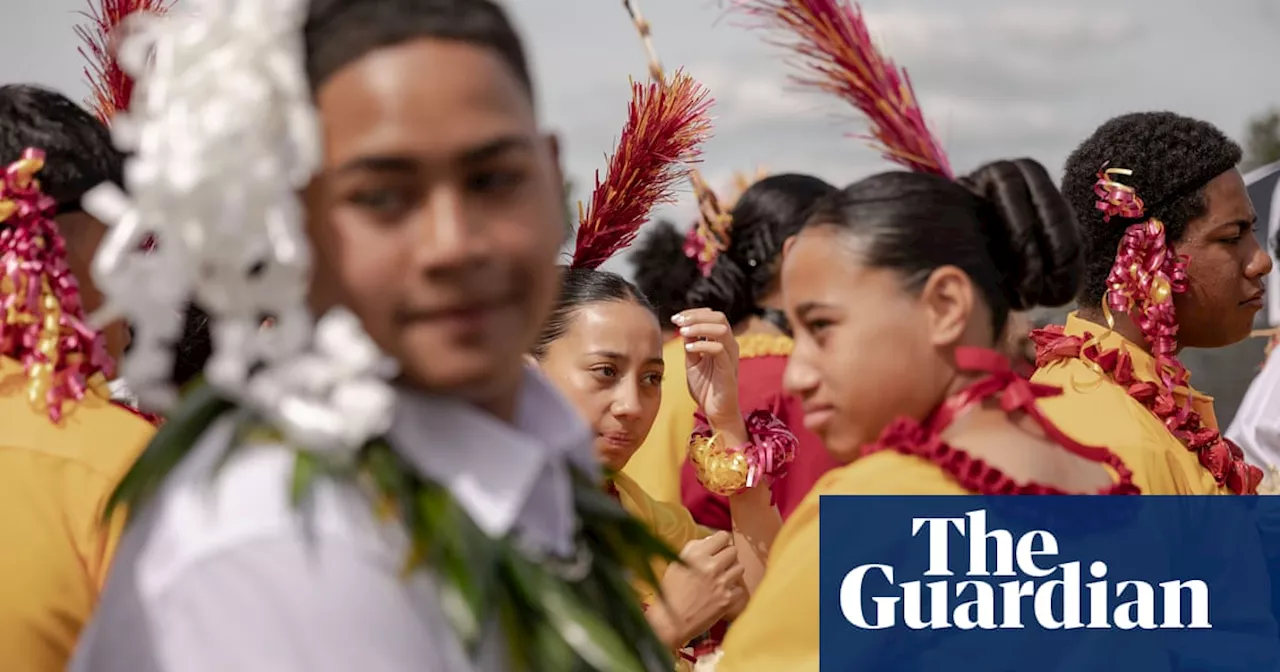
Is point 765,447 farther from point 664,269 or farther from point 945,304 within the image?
point 664,269

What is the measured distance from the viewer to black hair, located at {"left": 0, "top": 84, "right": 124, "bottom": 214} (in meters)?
2.14

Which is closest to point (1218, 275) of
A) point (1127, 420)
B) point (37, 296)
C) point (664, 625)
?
point (1127, 420)

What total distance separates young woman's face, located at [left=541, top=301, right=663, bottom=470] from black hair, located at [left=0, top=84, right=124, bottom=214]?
119cm

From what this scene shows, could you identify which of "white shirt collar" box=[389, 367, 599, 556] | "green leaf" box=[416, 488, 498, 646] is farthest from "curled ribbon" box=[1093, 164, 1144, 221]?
"green leaf" box=[416, 488, 498, 646]

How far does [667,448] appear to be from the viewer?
363 cm

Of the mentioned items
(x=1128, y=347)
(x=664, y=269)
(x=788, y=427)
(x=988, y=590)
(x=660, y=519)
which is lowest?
(x=664, y=269)

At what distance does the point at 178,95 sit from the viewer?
1166 millimetres

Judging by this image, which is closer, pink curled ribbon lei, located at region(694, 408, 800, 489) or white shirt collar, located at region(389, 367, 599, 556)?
white shirt collar, located at region(389, 367, 599, 556)

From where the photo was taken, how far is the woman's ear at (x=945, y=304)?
1.71 meters

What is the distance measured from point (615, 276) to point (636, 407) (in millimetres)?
383

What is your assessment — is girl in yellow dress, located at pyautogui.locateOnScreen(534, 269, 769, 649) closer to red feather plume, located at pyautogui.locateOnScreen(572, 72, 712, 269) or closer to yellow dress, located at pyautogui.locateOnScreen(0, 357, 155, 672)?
red feather plume, located at pyautogui.locateOnScreen(572, 72, 712, 269)

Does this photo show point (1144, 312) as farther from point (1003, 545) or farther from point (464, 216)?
point (464, 216)

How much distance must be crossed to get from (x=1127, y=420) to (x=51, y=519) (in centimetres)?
202

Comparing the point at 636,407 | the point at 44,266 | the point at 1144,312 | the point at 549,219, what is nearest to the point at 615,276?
the point at 636,407
